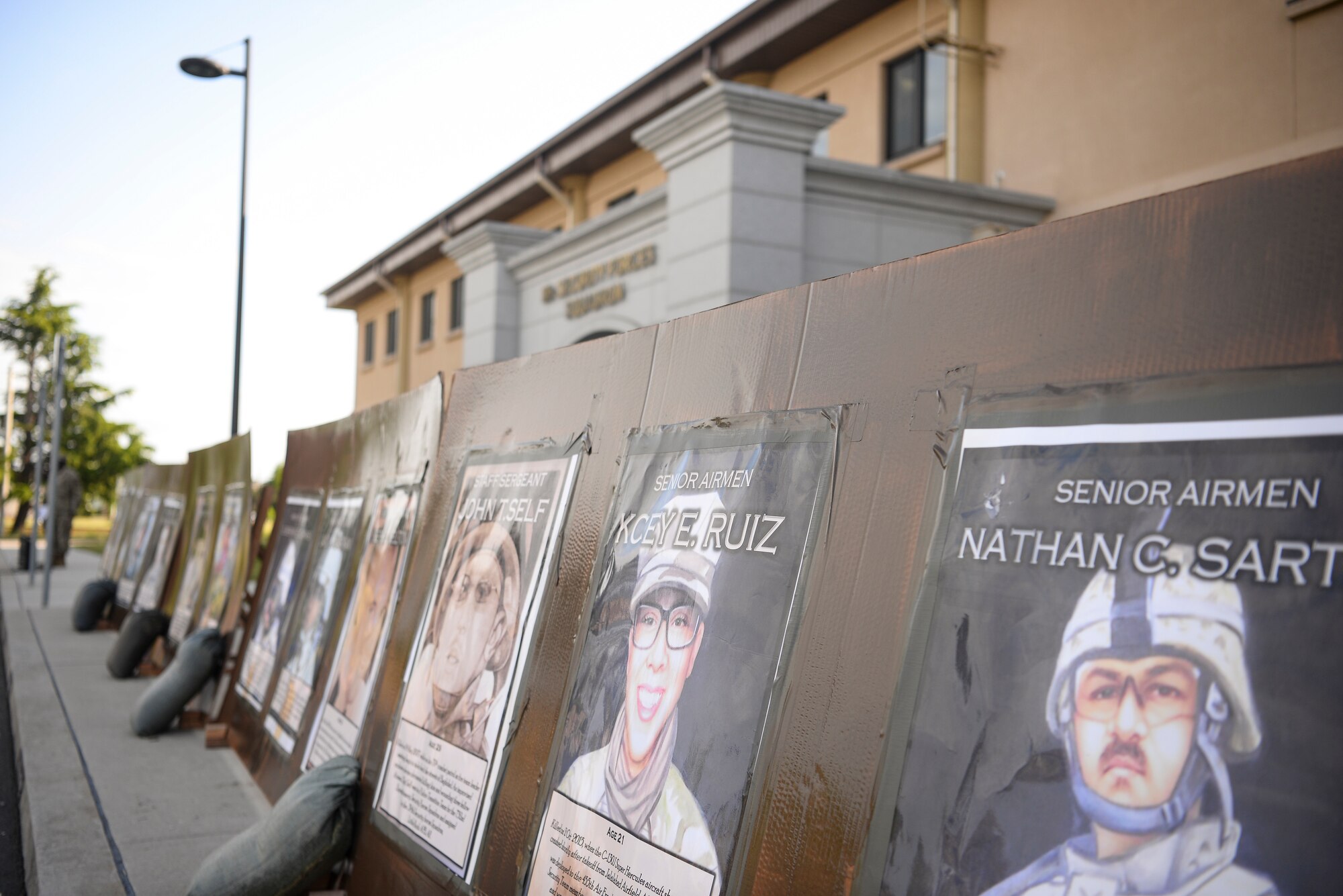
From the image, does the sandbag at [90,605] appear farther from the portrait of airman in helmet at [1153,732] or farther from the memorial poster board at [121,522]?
the portrait of airman in helmet at [1153,732]

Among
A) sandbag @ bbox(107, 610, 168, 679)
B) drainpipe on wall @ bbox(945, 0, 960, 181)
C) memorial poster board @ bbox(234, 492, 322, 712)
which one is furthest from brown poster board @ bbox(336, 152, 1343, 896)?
drainpipe on wall @ bbox(945, 0, 960, 181)

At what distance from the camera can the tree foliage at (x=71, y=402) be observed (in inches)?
1521

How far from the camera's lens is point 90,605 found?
13.9m

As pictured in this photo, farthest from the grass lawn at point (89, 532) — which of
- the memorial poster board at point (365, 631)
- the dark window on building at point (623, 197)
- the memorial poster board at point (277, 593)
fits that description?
the memorial poster board at point (365, 631)

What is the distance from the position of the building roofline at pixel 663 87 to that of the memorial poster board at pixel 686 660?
1331cm

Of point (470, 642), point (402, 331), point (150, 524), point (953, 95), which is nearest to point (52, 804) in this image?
point (470, 642)

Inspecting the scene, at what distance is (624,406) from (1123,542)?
202 centimetres

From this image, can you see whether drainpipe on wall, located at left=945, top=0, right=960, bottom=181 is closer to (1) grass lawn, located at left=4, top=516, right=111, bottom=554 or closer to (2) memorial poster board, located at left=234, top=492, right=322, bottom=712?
(2) memorial poster board, located at left=234, top=492, right=322, bottom=712

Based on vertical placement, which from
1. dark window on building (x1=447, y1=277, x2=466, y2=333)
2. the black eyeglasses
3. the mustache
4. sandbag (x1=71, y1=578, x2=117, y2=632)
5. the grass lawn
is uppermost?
dark window on building (x1=447, y1=277, x2=466, y2=333)

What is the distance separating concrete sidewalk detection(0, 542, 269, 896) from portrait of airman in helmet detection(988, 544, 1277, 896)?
13.5 ft

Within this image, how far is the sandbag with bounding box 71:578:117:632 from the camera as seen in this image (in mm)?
→ 13891

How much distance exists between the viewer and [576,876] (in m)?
2.93

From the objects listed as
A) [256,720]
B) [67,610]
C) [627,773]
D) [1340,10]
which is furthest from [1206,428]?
[67,610]

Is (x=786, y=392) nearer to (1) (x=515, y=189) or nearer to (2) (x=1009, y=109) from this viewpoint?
(2) (x=1009, y=109)
